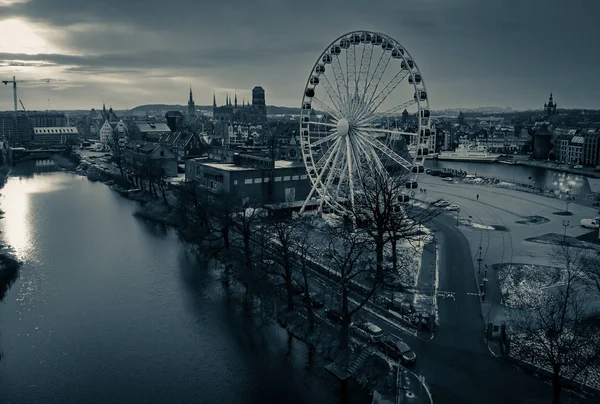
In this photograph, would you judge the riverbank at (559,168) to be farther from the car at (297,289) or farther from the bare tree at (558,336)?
the car at (297,289)

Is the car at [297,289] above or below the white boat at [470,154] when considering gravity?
below

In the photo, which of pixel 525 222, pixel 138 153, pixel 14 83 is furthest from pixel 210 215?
pixel 14 83

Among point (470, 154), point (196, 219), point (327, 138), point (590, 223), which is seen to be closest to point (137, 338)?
point (196, 219)

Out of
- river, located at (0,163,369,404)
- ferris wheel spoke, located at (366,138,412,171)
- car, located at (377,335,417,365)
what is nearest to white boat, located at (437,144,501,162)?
ferris wheel spoke, located at (366,138,412,171)

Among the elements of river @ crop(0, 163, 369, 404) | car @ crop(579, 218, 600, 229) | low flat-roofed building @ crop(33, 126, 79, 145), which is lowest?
river @ crop(0, 163, 369, 404)

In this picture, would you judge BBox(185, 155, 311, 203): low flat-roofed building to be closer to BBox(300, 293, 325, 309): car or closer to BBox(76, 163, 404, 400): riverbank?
BBox(76, 163, 404, 400): riverbank

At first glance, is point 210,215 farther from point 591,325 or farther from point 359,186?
point 591,325

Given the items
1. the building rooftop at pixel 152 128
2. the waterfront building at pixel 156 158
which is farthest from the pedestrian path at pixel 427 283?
the building rooftop at pixel 152 128
